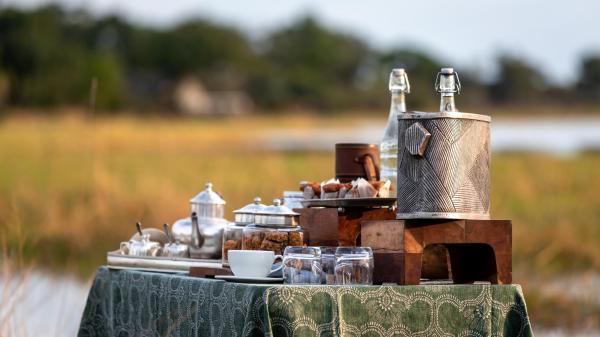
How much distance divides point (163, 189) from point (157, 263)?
34.7 feet

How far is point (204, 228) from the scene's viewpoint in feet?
12.4

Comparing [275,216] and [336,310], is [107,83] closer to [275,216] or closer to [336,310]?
[275,216]

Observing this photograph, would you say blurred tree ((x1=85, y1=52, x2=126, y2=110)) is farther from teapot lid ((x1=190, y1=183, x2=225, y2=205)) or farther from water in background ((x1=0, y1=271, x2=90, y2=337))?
teapot lid ((x1=190, y1=183, x2=225, y2=205))

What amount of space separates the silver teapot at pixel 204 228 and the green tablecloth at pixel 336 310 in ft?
0.90

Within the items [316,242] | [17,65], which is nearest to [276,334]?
[316,242]

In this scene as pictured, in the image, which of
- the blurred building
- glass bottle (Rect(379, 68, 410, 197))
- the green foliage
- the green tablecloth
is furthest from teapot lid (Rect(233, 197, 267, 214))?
the blurred building

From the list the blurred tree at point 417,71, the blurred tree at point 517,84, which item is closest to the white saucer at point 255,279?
the blurred tree at point 517,84

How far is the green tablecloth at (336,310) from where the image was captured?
9.62ft

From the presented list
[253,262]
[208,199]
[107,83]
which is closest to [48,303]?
[208,199]

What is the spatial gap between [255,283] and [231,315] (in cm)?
10

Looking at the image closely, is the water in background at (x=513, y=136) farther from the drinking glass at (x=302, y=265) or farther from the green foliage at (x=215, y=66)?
the drinking glass at (x=302, y=265)

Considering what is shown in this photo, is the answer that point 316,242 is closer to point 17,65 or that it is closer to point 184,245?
point 184,245

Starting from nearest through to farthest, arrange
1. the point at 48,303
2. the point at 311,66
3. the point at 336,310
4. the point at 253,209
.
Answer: the point at 336,310, the point at 253,209, the point at 48,303, the point at 311,66

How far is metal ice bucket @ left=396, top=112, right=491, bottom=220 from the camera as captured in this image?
3121 mm
